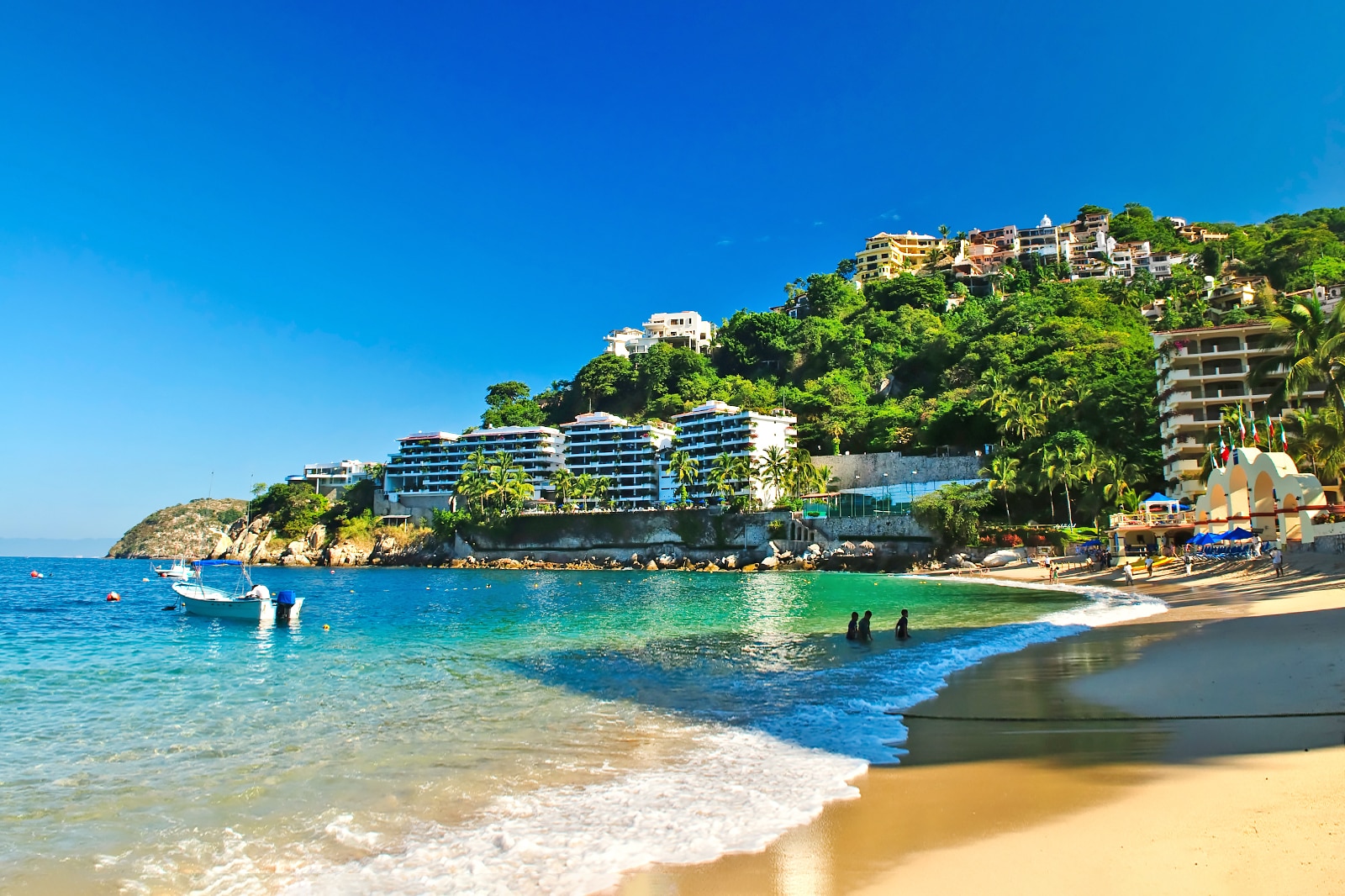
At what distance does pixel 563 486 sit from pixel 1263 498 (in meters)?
72.9

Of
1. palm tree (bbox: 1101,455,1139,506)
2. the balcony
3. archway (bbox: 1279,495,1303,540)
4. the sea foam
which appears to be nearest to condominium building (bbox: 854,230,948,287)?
palm tree (bbox: 1101,455,1139,506)

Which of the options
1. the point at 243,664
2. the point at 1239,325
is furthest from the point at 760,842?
the point at 1239,325

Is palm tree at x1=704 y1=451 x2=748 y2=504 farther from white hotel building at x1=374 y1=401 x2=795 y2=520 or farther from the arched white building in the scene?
the arched white building

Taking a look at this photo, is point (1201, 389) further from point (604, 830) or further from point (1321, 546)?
point (604, 830)

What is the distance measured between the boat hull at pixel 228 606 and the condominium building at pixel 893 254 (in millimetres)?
114554

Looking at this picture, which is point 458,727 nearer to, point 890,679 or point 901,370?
point 890,679

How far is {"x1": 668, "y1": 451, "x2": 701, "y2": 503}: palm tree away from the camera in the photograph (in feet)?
301

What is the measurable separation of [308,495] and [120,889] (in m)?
110

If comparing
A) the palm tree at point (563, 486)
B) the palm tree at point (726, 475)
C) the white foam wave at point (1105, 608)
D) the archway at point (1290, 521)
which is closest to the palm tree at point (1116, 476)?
the white foam wave at point (1105, 608)

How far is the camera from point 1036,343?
8000 centimetres

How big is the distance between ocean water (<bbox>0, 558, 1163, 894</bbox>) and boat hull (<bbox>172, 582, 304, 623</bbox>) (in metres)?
4.50

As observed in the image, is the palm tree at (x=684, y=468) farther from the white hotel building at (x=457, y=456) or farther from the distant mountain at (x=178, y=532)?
the distant mountain at (x=178, y=532)

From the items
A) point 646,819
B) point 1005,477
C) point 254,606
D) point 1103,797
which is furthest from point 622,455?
point 1103,797

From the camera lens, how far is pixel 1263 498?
37.8m
